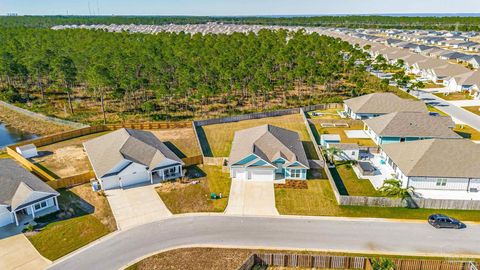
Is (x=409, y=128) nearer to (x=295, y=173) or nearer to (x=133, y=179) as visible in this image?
(x=295, y=173)

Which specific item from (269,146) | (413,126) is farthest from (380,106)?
(269,146)

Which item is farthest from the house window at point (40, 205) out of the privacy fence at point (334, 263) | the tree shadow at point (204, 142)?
the privacy fence at point (334, 263)

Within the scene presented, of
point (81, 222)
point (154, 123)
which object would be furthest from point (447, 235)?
point (154, 123)

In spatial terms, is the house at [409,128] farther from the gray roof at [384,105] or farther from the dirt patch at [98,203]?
the dirt patch at [98,203]

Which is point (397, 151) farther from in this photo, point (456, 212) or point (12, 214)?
point (12, 214)

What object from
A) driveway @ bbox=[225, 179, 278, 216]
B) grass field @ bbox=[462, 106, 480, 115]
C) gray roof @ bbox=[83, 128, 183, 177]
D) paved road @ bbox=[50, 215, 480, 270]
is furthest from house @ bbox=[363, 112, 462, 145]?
gray roof @ bbox=[83, 128, 183, 177]

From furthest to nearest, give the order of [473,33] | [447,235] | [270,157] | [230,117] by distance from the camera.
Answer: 1. [473,33]
2. [230,117]
3. [270,157]
4. [447,235]

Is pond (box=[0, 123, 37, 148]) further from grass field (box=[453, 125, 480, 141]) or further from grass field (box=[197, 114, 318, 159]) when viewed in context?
grass field (box=[453, 125, 480, 141])
